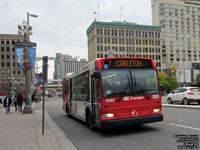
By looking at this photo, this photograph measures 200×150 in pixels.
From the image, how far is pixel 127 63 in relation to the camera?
945cm

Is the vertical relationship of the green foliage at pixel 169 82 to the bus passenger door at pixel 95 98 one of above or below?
above

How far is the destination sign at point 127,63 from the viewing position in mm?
9240

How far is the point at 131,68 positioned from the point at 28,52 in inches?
491

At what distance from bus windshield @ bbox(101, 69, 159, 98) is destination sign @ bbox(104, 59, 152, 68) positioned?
0.18 m

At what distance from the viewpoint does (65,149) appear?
293 inches

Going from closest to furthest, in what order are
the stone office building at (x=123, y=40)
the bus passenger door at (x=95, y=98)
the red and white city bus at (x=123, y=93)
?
the red and white city bus at (x=123, y=93)
the bus passenger door at (x=95, y=98)
the stone office building at (x=123, y=40)

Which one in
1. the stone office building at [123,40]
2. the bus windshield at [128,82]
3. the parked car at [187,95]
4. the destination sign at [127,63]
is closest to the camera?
the bus windshield at [128,82]

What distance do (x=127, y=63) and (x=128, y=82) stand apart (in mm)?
790

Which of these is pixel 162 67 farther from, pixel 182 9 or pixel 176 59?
pixel 182 9

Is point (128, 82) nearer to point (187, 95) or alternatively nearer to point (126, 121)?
point (126, 121)

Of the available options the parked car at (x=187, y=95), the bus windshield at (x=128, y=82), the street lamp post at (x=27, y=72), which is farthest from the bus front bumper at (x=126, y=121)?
the parked car at (x=187, y=95)

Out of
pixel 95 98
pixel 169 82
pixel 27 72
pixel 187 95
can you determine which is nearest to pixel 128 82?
pixel 95 98

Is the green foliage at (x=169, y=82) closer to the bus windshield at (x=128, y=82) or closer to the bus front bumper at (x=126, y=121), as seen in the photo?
the bus windshield at (x=128, y=82)

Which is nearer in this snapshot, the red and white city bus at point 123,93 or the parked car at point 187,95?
the red and white city bus at point 123,93
